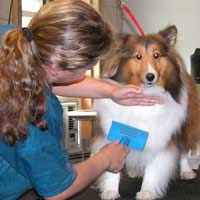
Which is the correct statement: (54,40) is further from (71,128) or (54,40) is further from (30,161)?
(71,128)

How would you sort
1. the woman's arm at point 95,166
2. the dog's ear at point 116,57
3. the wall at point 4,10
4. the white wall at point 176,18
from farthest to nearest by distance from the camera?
the white wall at point 176,18
the wall at point 4,10
the dog's ear at point 116,57
the woman's arm at point 95,166

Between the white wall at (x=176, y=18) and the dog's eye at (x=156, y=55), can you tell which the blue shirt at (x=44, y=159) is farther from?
the white wall at (x=176, y=18)

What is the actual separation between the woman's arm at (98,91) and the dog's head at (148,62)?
122 millimetres

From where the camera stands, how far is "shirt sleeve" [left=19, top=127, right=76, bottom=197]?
2.88 feet

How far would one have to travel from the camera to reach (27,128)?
2.87 ft

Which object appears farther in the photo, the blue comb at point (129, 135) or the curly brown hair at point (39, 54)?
the blue comb at point (129, 135)

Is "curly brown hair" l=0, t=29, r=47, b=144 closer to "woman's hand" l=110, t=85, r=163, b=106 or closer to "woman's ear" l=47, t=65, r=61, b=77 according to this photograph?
"woman's ear" l=47, t=65, r=61, b=77

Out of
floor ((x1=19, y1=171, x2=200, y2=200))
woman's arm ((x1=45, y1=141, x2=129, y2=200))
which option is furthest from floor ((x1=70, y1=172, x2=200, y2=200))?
woman's arm ((x1=45, y1=141, x2=129, y2=200))

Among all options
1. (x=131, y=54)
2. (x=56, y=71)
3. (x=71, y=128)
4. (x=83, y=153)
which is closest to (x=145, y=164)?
(x=131, y=54)


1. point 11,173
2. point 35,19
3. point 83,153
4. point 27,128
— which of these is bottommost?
point 83,153

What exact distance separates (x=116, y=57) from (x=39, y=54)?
3.04 ft

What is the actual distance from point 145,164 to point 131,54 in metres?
0.46

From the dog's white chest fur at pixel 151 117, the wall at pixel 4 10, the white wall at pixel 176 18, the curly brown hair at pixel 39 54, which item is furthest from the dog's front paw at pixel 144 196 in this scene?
the white wall at pixel 176 18

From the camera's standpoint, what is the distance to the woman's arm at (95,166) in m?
0.98
